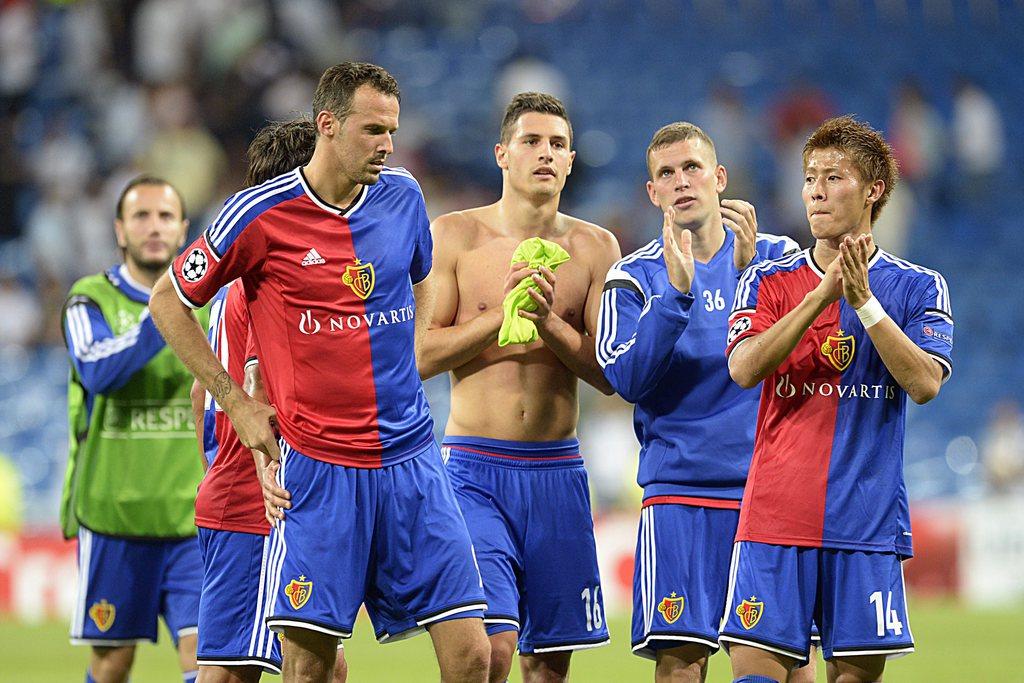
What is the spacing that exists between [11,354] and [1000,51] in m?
14.0

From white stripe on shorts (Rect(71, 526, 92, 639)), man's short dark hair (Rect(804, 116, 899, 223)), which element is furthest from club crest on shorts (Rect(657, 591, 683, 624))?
white stripe on shorts (Rect(71, 526, 92, 639))

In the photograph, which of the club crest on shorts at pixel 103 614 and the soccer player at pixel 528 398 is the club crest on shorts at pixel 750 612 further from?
the club crest on shorts at pixel 103 614

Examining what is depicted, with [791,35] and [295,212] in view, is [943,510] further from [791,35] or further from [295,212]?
[295,212]

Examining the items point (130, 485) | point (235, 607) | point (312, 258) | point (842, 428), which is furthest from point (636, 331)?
point (130, 485)

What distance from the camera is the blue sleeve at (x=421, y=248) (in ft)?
17.7

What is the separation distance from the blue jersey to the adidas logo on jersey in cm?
131

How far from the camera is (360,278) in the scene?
509 centimetres

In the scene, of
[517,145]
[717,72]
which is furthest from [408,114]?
[517,145]

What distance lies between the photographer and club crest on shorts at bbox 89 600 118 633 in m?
7.02

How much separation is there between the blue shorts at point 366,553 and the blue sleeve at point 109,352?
6.37 ft

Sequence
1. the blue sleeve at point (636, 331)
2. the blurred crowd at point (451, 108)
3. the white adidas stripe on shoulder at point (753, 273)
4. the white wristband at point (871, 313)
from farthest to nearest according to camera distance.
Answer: the blurred crowd at point (451, 108), the blue sleeve at point (636, 331), the white adidas stripe on shoulder at point (753, 273), the white wristband at point (871, 313)

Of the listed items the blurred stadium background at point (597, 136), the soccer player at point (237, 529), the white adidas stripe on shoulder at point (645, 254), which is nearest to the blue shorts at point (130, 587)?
the soccer player at point (237, 529)

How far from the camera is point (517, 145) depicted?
6332mm

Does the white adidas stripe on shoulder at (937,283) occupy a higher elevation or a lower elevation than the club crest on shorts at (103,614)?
higher
